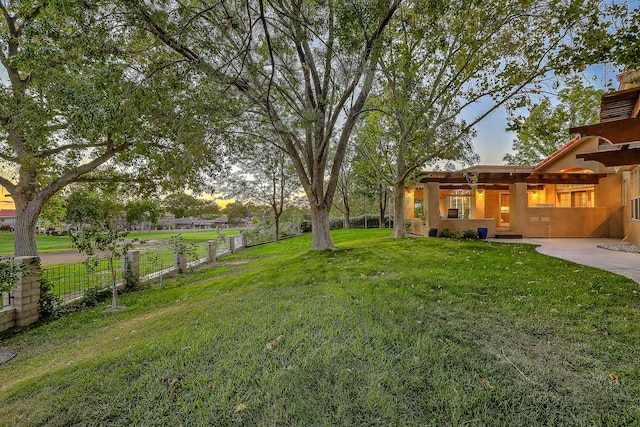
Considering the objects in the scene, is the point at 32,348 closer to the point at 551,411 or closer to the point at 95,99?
the point at 95,99

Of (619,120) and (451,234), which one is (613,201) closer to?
(451,234)

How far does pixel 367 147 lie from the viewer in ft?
51.0

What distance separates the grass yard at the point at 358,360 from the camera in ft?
7.23

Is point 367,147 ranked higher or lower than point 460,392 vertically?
higher

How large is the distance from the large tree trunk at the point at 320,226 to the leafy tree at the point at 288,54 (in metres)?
0.04

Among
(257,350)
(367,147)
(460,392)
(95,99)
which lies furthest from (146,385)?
(367,147)

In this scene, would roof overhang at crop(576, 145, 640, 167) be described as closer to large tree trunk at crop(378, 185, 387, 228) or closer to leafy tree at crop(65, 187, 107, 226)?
leafy tree at crop(65, 187, 107, 226)

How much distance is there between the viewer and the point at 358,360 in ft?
9.19

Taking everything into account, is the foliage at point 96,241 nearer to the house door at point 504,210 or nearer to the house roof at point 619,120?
the house roof at point 619,120

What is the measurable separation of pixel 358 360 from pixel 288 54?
891 cm

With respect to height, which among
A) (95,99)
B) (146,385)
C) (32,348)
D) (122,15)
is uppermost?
(122,15)

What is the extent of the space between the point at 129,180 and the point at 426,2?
42.7ft

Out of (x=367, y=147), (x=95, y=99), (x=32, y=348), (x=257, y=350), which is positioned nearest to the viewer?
(x=257, y=350)

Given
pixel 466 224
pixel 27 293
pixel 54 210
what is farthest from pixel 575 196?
pixel 54 210
